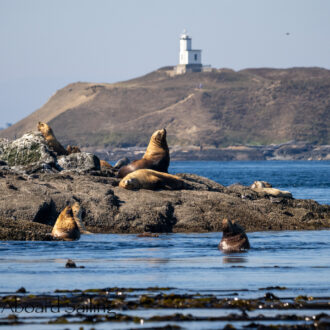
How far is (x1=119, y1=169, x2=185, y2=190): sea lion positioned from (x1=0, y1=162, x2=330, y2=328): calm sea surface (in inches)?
107

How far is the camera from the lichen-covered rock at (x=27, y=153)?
27.2 meters

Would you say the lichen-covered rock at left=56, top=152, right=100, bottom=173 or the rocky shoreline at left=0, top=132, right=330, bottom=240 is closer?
the rocky shoreline at left=0, top=132, right=330, bottom=240

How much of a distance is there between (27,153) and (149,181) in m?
4.64

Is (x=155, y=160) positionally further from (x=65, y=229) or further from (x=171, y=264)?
(x=171, y=264)

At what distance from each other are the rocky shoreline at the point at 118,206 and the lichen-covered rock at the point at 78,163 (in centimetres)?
21

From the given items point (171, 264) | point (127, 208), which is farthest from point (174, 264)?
point (127, 208)

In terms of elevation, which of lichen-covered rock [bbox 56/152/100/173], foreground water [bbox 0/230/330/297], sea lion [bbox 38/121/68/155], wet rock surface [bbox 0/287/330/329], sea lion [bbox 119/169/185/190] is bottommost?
foreground water [bbox 0/230/330/297]

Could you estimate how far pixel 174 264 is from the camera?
1653 centimetres

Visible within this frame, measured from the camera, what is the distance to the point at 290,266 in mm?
16172

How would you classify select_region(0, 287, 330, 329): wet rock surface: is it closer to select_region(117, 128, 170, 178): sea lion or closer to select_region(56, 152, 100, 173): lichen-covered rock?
select_region(117, 128, 170, 178): sea lion

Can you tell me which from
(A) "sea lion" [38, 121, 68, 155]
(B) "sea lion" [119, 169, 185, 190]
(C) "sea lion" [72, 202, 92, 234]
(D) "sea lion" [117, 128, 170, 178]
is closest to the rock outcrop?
(A) "sea lion" [38, 121, 68, 155]

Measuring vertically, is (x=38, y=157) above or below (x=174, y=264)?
above

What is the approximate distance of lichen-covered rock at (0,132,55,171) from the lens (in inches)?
1072

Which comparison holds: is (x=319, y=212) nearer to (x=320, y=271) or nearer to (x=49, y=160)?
(x=49, y=160)
